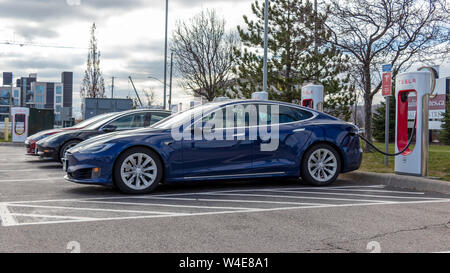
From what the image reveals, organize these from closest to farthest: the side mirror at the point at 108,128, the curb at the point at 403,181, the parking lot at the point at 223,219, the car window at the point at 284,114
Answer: the parking lot at the point at 223,219
the curb at the point at 403,181
the car window at the point at 284,114
the side mirror at the point at 108,128

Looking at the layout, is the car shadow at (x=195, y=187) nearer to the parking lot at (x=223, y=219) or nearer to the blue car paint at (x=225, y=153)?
the parking lot at (x=223, y=219)

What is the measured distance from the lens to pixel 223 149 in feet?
23.7

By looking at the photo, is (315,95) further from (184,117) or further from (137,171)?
(137,171)

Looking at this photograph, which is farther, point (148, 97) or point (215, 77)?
point (148, 97)

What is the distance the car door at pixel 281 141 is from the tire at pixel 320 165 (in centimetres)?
19

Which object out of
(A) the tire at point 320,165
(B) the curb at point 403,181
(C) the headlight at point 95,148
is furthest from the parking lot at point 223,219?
(C) the headlight at point 95,148

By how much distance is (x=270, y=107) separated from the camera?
7.90 metres

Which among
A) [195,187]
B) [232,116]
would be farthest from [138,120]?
[232,116]

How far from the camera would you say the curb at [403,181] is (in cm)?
755

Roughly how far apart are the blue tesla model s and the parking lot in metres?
0.28
